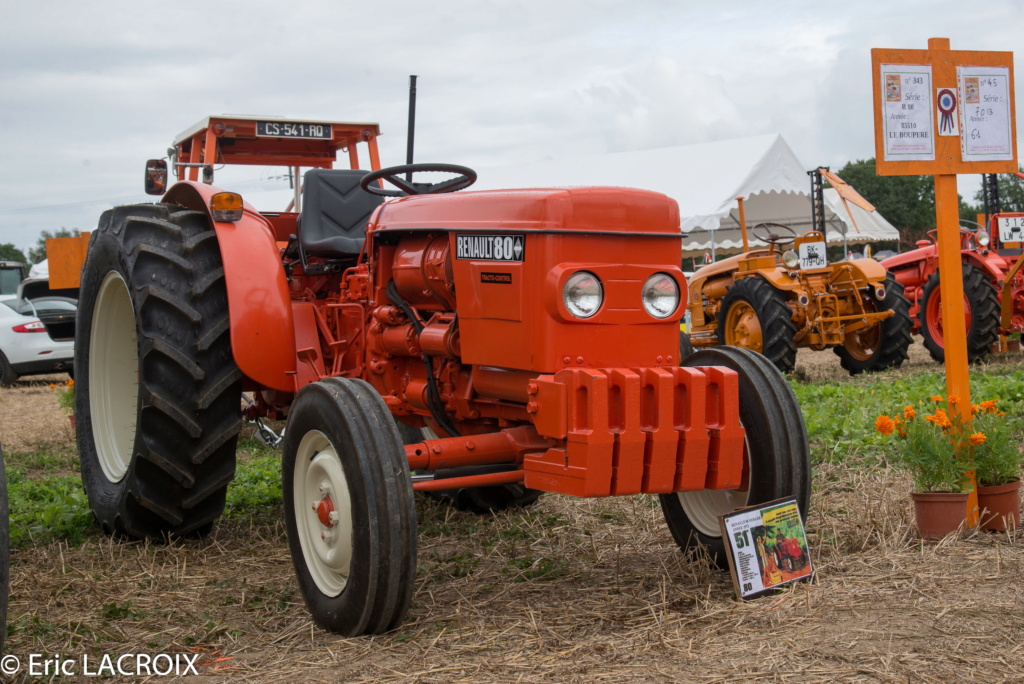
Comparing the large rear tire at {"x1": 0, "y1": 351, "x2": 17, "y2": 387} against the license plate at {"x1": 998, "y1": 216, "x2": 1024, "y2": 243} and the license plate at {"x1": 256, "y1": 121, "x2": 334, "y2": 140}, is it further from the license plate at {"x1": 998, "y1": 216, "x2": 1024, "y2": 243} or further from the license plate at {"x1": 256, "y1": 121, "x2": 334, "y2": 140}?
the license plate at {"x1": 998, "y1": 216, "x2": 1024, "y2": 243}

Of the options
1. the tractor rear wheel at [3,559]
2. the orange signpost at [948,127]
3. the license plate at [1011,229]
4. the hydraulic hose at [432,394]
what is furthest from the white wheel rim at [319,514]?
the license plate at [1011,229]

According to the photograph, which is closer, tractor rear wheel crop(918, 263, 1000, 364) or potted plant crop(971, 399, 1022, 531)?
potted plant crop(971, 399, 1022, 531)

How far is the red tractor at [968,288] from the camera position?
948 cm

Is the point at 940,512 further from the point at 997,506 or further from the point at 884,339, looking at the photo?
the point at 884,339

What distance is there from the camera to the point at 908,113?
391 centimetres

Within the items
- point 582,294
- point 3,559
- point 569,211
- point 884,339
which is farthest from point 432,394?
point 884,339

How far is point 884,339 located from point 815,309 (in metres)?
0.78

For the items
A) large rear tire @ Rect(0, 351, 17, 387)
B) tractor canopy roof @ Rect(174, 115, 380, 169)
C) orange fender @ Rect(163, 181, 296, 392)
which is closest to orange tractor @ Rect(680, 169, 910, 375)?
tractor canopy roof @ Rect(174, 115, 380, 169)

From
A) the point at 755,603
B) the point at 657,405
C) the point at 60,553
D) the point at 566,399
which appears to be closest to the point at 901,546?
the point at 755,603

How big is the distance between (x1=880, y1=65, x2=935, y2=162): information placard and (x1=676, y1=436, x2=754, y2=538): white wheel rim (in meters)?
1.50

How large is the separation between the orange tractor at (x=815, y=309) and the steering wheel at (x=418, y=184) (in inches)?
215

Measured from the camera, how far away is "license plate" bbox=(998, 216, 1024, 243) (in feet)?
33.6

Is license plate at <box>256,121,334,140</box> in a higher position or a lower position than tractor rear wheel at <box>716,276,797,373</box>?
higher

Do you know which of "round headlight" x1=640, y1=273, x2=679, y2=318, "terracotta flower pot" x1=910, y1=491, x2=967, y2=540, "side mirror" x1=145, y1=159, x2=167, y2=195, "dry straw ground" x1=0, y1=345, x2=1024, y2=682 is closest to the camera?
"dry straw ground" x1=0, y1=345, x2=1024, y2=682
